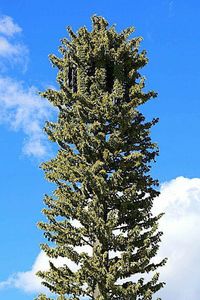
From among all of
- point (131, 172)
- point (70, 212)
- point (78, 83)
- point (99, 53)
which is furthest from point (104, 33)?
point (70, 212)

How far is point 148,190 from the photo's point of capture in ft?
90.3

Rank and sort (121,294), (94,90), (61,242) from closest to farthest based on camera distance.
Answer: (121,294)
(61,242)
(94,90)

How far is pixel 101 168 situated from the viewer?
2627 centimetres

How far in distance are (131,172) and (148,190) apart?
1344mm

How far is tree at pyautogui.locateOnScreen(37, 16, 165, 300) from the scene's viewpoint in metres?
24.7

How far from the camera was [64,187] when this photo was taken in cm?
2688

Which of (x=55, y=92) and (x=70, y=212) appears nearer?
(x=70, y=212)

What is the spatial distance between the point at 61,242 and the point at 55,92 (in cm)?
758

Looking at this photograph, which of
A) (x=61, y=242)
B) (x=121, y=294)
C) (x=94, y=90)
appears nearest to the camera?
(x=121, y=294)

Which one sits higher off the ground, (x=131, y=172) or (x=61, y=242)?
(x=131, y=172)

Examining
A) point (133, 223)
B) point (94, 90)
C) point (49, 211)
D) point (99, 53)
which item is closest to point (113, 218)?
point (133, 223)

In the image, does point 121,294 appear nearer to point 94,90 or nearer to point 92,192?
point 92,192

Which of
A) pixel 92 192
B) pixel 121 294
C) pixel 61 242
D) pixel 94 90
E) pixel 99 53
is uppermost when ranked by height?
pixel 99 53

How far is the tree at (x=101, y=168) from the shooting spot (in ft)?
81.0
